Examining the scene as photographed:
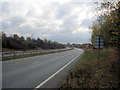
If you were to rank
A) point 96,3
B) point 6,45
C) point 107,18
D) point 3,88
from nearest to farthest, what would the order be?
point 3,88, point 107,18, point 96,3, point 6,45

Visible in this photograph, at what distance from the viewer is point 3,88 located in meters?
5.23

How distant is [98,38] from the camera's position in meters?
12.7

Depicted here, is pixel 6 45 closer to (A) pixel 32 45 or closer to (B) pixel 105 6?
(A) pixel 32 45

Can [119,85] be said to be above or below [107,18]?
below

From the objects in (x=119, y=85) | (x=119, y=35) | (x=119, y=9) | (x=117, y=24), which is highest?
(x=119, y=9)

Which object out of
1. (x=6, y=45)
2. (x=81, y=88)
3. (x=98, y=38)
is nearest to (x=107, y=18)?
(x=81, y=88)

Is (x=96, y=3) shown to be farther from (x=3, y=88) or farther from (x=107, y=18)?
(x=3, y=88)

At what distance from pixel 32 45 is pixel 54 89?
52124 mm


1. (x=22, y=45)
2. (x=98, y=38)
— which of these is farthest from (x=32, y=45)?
(x=98, y=38)

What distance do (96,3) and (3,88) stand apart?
728 centimetres

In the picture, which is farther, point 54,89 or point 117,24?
point 117,24

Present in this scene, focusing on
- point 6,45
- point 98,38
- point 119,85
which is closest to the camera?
point 119,85

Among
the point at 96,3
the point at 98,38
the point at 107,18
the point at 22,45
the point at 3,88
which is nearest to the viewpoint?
the point at 3,88

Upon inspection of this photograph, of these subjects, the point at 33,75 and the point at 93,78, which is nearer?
the point at 93,78
